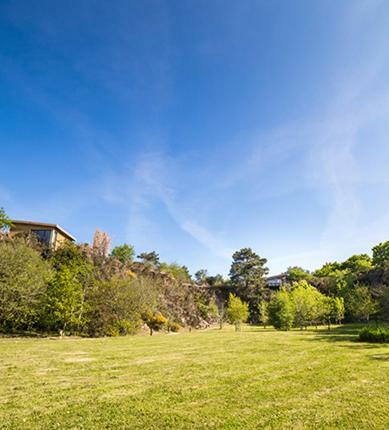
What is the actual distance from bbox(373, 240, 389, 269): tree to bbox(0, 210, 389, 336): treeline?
0.69ft

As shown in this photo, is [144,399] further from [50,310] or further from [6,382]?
[50,310]

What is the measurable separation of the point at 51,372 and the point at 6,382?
1.60 m

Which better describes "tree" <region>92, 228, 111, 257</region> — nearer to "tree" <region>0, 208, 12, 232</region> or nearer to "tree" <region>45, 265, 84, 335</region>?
"tree" <region>0, 208, 12, 232</region>

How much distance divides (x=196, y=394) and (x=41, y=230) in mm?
40834

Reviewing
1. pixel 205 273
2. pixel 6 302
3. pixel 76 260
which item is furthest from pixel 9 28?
pixel 205 273

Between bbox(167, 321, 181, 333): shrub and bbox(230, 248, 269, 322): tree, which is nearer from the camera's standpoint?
bbox(167, 321, 181, 333): shrub

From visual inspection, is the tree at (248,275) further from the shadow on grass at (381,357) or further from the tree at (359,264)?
the shadow on grass at (381,357)

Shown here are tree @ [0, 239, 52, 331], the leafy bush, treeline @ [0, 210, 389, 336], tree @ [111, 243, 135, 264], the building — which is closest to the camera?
the leafy bush

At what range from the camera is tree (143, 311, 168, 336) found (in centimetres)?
3400

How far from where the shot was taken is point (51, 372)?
8.97 metres

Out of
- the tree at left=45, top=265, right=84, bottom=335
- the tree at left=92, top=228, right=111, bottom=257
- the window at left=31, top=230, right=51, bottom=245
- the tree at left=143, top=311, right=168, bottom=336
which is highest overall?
the tree at left=92, top=228, right=111, bottom=257

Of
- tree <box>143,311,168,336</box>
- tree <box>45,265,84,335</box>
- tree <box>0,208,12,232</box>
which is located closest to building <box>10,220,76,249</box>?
tree <box>0,208,12,232</box>

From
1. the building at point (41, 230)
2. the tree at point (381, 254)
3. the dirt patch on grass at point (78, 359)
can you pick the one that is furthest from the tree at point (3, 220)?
the tree at point (381, 254)

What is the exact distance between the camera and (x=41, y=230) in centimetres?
4012
